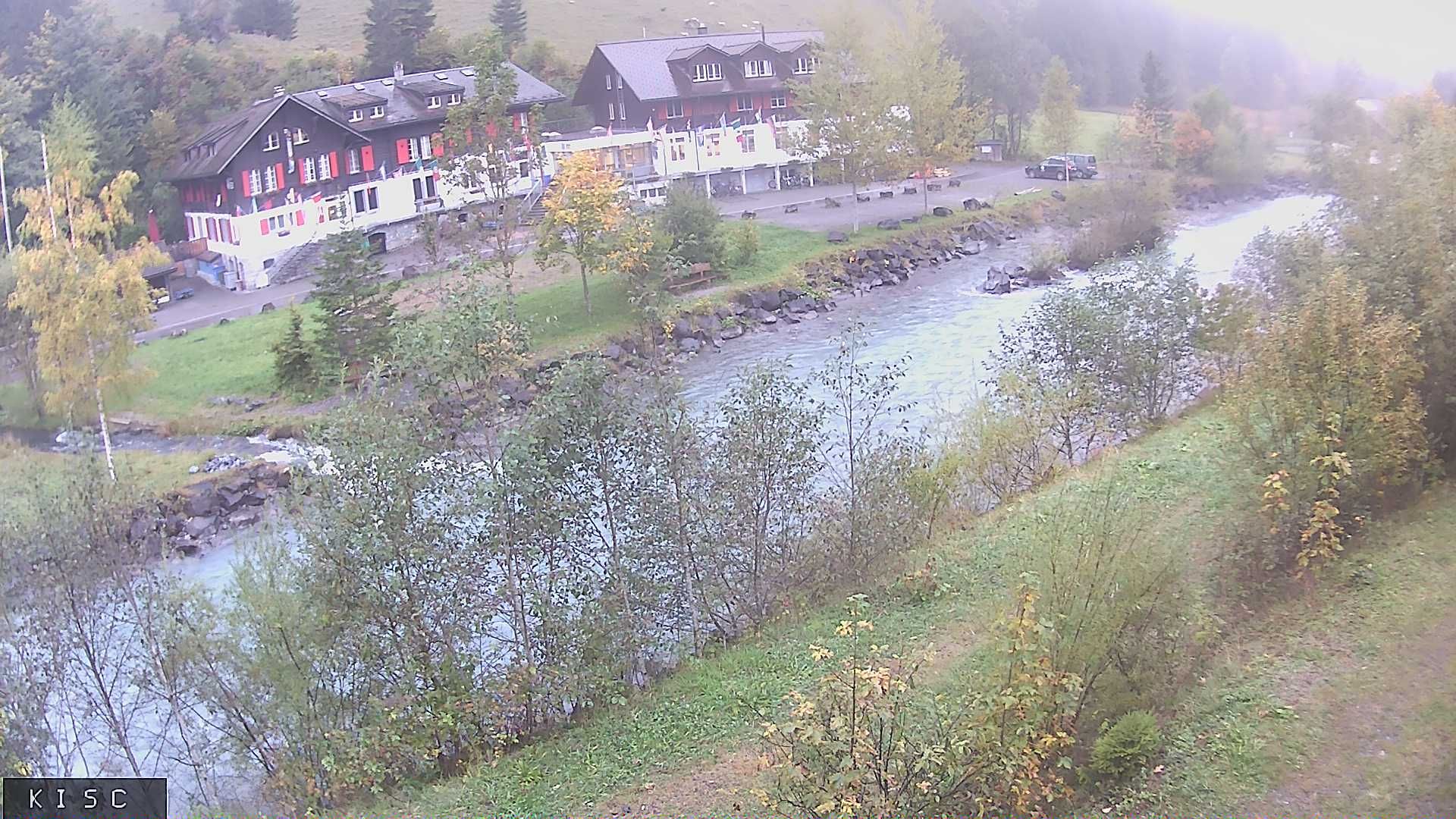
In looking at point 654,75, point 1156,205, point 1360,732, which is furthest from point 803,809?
point 654,75

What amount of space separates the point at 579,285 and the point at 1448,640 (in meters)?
18.8

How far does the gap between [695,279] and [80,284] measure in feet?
36.3

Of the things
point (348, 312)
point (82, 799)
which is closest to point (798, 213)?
point (348, 312)

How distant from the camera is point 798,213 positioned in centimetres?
2889

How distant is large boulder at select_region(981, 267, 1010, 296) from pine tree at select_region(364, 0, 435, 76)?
18846 millimetres

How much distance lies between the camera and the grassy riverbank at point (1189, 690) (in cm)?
513

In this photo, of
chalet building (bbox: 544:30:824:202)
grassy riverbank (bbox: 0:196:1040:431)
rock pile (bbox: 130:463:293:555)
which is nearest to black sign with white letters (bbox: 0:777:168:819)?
rock pile (bbox: 130:463:293:555)

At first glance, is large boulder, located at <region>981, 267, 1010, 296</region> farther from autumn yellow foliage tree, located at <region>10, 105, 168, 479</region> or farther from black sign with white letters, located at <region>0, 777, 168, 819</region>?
black sign with white letters, located at <region>0, 777, 168, 819</region>

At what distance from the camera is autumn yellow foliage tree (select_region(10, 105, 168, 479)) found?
14.8 metres

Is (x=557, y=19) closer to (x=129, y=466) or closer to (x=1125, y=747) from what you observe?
(x=129, y=466)

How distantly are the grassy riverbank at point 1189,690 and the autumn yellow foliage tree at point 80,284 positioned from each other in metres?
10.6

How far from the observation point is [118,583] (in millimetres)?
7770

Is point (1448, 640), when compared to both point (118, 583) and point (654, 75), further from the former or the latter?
point (654, 75)

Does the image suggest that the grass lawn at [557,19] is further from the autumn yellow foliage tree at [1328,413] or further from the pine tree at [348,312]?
the autumn yellow foliage tree at [1328,413]
